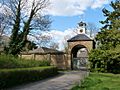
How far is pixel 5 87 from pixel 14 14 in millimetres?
33480

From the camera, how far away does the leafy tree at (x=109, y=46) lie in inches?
1790

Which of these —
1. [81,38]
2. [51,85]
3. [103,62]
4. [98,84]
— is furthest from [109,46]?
[51,85]

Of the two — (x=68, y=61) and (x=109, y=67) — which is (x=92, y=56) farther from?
(x=68, y=61)

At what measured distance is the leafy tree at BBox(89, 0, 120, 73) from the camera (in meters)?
45.5

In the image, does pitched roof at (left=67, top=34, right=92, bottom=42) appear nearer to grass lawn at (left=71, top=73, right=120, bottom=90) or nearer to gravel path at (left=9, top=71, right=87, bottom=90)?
grass lawn at (left=71, top=73, right=120, bottom=90)

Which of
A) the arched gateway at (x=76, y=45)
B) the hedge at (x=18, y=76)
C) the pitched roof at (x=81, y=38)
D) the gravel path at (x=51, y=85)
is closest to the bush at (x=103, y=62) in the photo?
the arched gateway at (x=76, y=45)

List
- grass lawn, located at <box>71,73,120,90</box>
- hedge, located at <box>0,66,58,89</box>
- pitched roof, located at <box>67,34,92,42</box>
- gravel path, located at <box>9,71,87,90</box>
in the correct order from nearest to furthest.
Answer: hedge, located at <box>0,66,58,89</box>
grass lawn, located at <box>71,73,120,90</box>
gravel path, located at <box>9,71,87,90</box>
pitched roof, located at <box>67,34,92,42</box>

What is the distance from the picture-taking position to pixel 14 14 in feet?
176

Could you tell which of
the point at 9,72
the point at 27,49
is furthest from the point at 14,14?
the point at 9,72

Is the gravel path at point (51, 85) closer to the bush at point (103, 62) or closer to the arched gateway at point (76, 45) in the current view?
the bush at point (103, 62)

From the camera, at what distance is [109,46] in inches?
1887

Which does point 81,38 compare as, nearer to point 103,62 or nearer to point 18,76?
point 103,62

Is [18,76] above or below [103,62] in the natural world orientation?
below

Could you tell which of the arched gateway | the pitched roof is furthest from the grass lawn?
the pitched roof
